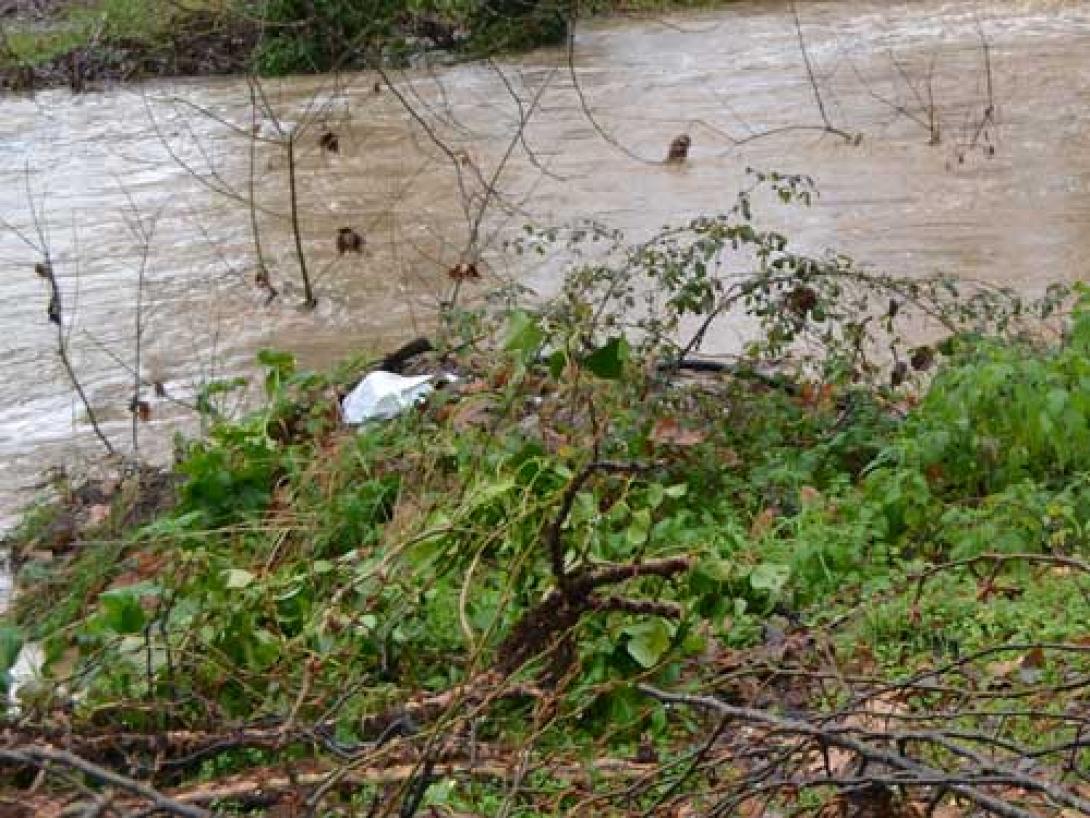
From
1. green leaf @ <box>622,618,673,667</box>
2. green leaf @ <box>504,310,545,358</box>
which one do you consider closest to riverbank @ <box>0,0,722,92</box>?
green leaf @ <box>504,310,545,358</box>

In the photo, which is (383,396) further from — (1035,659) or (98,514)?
(1035,659)

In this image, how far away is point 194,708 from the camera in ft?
14.8

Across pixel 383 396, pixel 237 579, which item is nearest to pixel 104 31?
pixel 383 396

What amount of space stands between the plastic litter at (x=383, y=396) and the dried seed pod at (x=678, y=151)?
14.8 feet

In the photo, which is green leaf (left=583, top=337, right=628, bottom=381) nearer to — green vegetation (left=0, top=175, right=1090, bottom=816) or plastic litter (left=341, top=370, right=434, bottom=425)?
green vegetation (left=0, top=175, right=1090, bottom=816)

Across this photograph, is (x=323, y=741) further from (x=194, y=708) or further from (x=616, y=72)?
(x=616, y=72)

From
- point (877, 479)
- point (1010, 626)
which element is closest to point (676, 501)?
point (877, 479)

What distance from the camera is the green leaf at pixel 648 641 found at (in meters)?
4.39

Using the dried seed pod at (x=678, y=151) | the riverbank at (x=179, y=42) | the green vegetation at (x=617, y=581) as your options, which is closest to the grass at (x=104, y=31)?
the riverbank at (x=179, y=42)

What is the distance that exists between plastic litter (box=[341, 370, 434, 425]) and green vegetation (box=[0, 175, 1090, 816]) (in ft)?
0.47

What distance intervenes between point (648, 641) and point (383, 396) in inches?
100

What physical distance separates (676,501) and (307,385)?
1770 mm

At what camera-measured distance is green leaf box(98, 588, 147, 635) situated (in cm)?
456

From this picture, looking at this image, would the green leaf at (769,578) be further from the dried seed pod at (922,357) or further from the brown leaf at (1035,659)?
the dried seed pod at (922,357)
